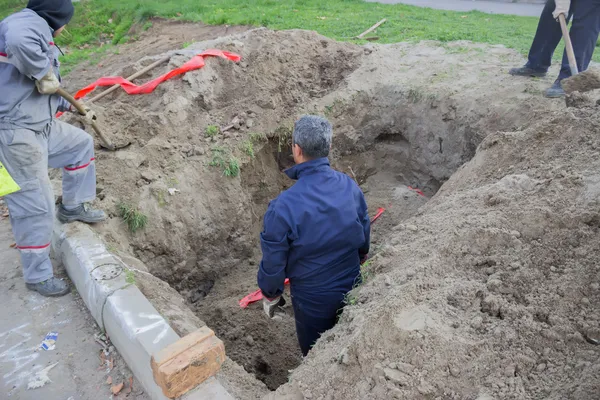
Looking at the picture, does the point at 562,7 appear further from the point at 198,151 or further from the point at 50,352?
the point at 50,352

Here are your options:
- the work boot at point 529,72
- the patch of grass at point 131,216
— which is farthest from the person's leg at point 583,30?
the patch of grass at point 131,216

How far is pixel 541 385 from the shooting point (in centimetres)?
187

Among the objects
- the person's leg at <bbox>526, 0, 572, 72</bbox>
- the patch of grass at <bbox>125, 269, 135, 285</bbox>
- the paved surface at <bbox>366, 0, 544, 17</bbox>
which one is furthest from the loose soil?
the paved surface at <bbox>366, 0, 544, 17</bbox>

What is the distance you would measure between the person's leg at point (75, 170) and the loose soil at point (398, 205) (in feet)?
0.93

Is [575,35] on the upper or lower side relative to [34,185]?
upper

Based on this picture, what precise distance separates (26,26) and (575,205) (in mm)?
3749

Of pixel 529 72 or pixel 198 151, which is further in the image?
pixel 529 72

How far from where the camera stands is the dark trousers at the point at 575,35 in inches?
196

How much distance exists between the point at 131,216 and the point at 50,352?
4.83 ft

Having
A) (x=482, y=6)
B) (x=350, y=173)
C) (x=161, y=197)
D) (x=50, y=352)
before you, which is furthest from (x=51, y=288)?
(x=482, y=6)

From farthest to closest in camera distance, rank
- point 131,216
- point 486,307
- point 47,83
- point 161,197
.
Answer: point 161,197 → point 131,216 → point 47,83 → point 486,307

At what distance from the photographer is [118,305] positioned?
2945 mm

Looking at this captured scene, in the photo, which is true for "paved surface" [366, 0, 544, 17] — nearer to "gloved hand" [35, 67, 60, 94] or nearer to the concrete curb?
"gloved hand" [35, 67, 60, 94]

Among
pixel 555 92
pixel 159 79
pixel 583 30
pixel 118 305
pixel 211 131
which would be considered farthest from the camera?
pixel 159 79
